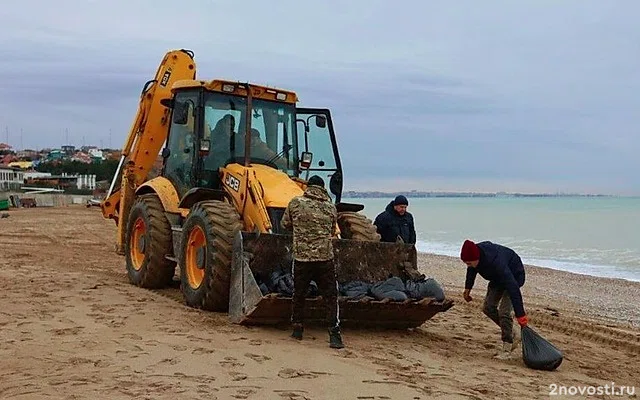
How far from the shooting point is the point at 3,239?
20.6 metres

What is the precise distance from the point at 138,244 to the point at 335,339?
16.0 ft

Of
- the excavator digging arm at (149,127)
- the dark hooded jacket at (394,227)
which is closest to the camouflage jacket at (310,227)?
the dark hooded jacket at (394,227)

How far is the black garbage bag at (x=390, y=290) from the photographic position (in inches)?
322

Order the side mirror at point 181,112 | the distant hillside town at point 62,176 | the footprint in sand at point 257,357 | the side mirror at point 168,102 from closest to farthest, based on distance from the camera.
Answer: the footprint in sand at point 257,357 < the side mirror at point 181,112 < the side mirror at point 168,102 < the distant hillside town at point 62,176

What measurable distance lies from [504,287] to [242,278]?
2.78 metres

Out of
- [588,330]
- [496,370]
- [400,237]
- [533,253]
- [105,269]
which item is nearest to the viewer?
[496,370]

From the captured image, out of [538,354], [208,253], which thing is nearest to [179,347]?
[208,253]

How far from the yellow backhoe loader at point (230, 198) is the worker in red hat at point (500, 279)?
55cm

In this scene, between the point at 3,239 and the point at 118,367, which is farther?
the point at 3,239

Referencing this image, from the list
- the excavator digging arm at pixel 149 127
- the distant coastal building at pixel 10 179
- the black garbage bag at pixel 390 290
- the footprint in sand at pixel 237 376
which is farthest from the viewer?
the distant coastal building at pixel 10 179

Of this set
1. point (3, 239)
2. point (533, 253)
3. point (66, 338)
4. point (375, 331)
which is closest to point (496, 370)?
point (375, 331)

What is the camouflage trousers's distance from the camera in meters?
7.64

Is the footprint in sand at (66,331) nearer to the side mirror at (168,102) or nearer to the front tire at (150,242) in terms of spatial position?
the front tire at (150,242)

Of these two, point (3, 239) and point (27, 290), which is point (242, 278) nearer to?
point (27, 290)
